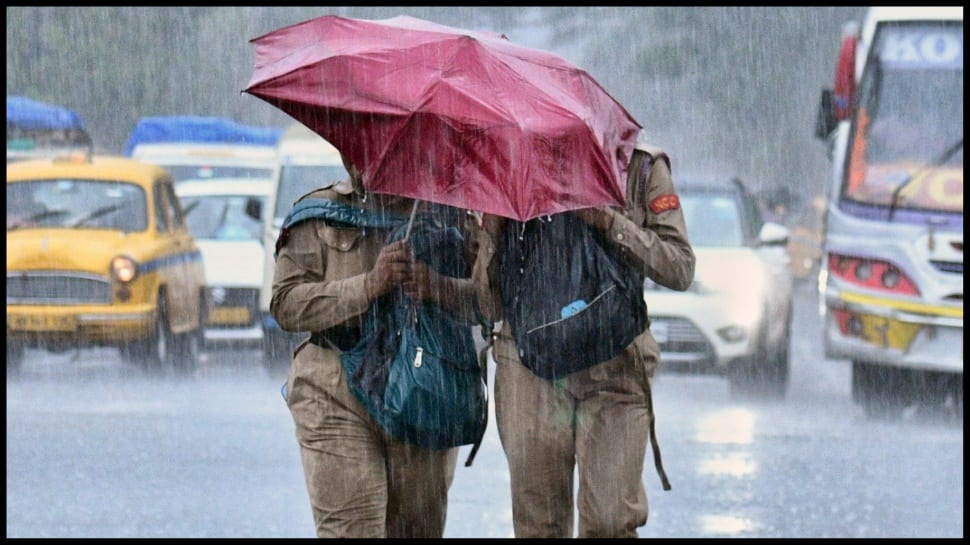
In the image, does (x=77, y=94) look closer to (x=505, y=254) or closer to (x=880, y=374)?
(x=880, y=374)

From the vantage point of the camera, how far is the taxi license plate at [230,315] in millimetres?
15945

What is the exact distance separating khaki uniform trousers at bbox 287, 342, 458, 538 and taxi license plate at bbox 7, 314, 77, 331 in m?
9.18

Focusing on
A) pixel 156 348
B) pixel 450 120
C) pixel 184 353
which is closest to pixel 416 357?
pixel 450 120

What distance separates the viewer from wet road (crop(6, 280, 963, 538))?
814 centimetres

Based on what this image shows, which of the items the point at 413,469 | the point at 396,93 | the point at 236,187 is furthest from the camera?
the point at 236,187

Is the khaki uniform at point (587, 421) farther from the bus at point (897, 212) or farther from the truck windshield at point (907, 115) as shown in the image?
the truck windshield at point (907, 115)

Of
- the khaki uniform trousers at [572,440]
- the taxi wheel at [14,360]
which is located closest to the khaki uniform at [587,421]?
the khaki uniform trousers at [572,440]

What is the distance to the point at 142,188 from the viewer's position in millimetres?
15094

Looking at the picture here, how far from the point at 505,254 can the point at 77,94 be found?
3940cm

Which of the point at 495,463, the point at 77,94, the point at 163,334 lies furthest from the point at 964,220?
the point at 77,94

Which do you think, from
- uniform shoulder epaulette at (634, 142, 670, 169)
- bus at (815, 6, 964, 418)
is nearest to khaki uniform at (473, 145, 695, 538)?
uniform shoulder epaulette at (634, 142, 670, 169)

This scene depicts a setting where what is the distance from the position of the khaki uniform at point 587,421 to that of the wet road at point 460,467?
283cm

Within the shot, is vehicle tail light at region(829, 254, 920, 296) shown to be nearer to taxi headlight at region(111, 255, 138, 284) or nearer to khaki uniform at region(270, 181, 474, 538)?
taxi headlight at region(111, 255, 138, 284)

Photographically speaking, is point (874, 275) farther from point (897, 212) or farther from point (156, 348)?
point (156, 348)
